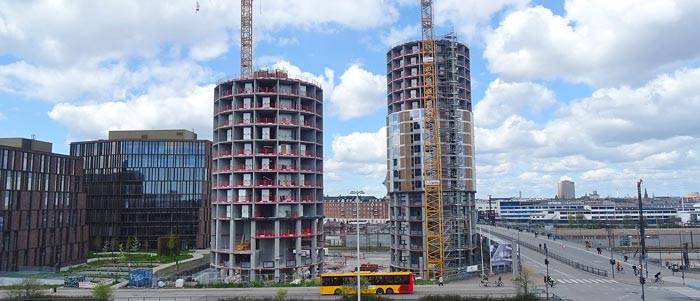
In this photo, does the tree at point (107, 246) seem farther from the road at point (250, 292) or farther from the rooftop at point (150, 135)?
the road at point (250, 292)

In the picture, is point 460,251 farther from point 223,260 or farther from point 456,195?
point 223,260

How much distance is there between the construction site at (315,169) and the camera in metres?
93.0

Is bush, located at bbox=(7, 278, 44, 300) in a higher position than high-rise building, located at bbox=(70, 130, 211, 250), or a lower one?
lower

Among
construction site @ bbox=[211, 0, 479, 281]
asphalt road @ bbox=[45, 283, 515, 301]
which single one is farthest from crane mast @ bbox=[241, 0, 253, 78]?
asphalt road @ bbox=[45, 283, 515, 301]

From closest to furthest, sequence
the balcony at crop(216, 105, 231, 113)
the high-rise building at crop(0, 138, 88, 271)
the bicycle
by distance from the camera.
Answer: the bicycle < the high-rise building at crop(0, 138, 88, 271) < the balcony at crop(216, 105, 231, 113)

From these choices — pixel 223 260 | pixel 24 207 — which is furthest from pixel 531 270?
pixel 24 207

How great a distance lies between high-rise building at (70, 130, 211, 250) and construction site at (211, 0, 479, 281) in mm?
60634

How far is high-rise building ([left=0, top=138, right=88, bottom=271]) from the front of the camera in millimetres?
94250

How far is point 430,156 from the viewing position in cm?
10175

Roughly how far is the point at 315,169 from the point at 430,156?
73.7 feet

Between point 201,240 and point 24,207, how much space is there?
2399 inches

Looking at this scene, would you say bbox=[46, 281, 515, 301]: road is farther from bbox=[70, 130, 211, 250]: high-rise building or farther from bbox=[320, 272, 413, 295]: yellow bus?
bbox=[70, 130, 211, 250]: high-rise building

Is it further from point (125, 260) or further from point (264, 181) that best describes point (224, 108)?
point (125, 260)

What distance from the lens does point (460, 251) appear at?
101500 millimetres
